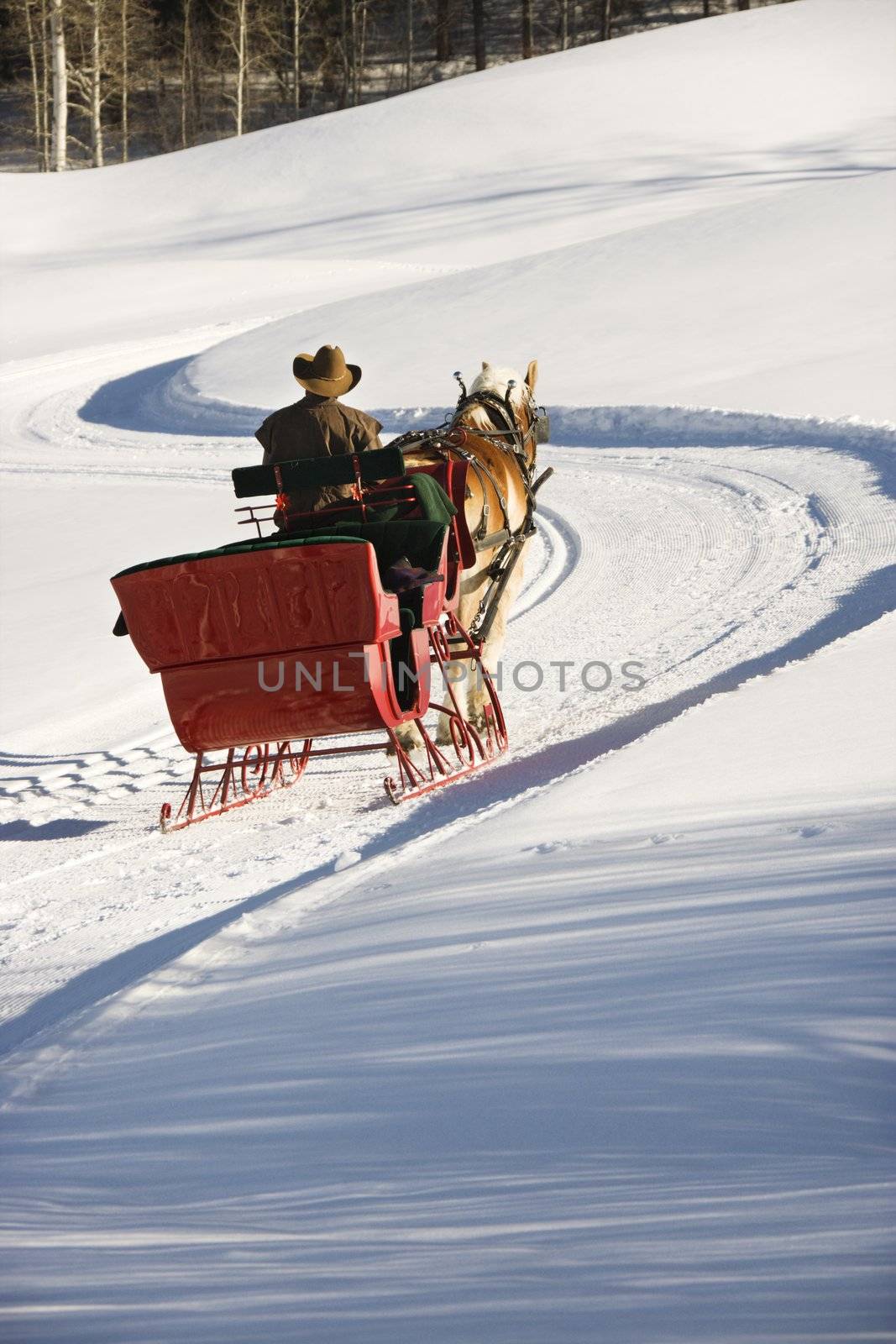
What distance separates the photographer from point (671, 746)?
A: 4.84 meters

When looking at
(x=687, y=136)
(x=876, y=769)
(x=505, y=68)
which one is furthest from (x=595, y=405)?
(x=505, y=68)

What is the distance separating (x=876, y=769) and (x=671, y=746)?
977mm

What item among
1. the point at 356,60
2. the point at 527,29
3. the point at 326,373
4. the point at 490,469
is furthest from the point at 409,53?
the point at 326,373

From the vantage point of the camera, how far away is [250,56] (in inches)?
1837

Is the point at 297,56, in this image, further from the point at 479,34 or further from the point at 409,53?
the point at 479,34

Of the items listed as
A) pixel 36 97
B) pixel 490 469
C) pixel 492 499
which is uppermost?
pixel 36 97

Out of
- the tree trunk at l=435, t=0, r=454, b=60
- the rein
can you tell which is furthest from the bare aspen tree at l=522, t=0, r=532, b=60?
the rein

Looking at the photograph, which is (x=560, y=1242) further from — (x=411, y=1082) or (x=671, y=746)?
(x=671, y=746)

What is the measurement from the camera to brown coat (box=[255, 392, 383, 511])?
5.84 m

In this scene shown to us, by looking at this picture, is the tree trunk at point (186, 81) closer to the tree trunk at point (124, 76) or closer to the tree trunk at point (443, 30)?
the tree trunk at point (124, 76)

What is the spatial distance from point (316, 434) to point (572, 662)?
5.88 ft

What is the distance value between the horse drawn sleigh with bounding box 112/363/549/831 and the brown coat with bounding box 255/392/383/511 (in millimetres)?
78

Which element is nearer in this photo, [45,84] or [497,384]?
[497,384]

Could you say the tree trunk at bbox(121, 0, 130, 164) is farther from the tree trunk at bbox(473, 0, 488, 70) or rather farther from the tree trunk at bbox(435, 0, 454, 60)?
the tree trunk at bbox(473, 0, 488, 70)
